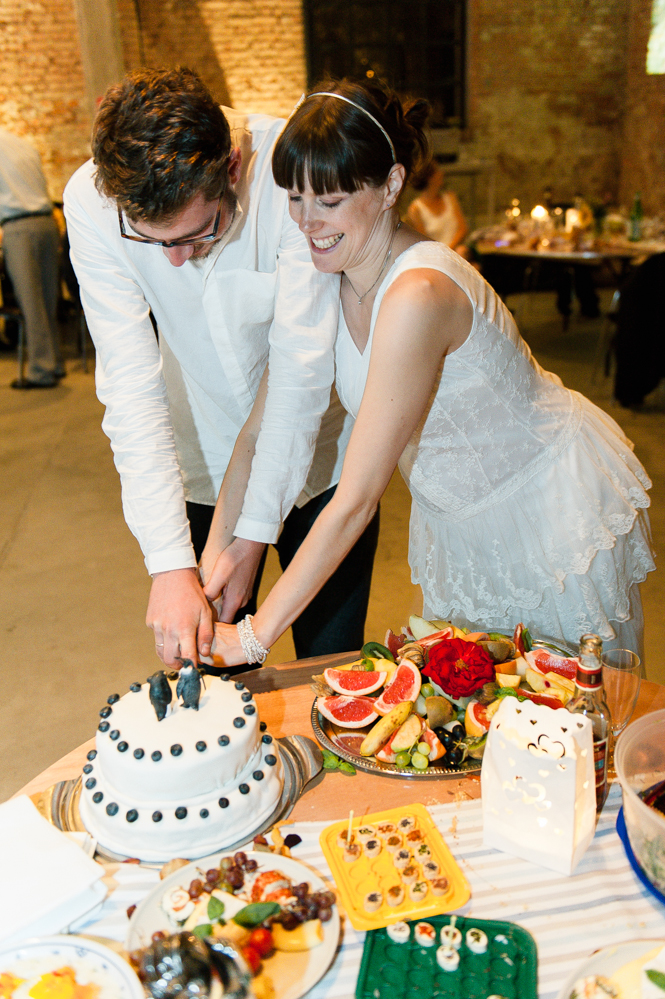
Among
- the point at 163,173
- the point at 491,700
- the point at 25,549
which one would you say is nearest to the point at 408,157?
the point at 163,173

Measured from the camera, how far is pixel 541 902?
103 cm

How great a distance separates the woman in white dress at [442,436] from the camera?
4.73 ft

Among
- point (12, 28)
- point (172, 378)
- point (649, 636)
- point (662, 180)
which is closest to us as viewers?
point (172, 378)

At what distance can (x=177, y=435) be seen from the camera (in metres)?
2.03

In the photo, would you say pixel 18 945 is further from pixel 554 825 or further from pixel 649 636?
pixel 649 636

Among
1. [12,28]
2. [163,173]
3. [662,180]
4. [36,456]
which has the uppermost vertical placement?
[12,28]

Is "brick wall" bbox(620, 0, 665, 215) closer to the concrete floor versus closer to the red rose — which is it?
the concrete floor

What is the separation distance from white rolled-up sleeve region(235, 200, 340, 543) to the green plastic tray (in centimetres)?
91

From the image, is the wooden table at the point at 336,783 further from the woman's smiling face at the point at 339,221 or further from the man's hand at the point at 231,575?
the woman's smiling face at the point at 339,221

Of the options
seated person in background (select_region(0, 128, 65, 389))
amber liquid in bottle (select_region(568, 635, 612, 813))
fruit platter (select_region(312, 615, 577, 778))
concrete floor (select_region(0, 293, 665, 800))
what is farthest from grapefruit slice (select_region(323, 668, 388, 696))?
seated person in background (select_region(0, 128, 65, 389))

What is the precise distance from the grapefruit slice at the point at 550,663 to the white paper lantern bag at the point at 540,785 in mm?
287

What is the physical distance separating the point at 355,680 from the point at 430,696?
0.46 ft

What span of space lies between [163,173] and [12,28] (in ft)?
33.7

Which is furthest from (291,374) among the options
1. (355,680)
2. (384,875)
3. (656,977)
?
(656,977)
